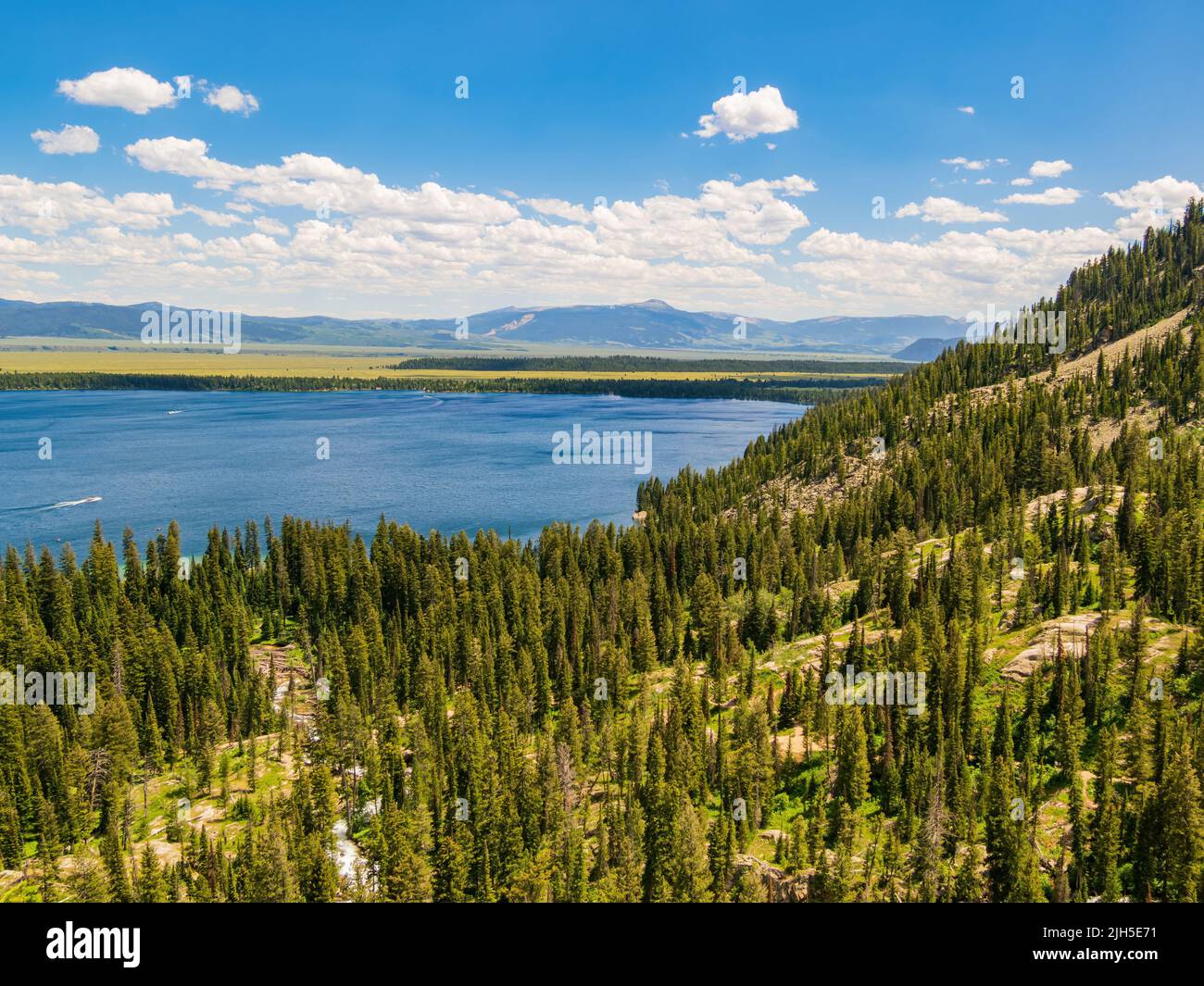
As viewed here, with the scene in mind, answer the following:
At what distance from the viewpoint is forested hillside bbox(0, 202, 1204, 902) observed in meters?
66.1

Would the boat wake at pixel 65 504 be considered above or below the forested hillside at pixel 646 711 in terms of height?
above

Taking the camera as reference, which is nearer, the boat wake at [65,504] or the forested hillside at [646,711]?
the forested hillside at [646,711]

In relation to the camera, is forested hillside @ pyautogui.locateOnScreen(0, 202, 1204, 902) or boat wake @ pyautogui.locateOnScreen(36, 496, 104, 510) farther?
boat wake @ pyautogui.locateOnScreen(36, 496, 104, 510)

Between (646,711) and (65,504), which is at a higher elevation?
(65,504)

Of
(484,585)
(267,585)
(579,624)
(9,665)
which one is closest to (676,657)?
(579,624)

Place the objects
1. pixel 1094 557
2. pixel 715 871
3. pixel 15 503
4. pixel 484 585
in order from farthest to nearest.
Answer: pixel 15 503
pixel 484 585
pixel 1094 557
pixel 715 871

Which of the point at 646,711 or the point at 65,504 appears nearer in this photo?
the point at 646,711

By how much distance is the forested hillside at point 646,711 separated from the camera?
66125 mm

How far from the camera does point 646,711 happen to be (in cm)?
10044

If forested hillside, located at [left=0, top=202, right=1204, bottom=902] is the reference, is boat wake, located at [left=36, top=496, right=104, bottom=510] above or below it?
above
